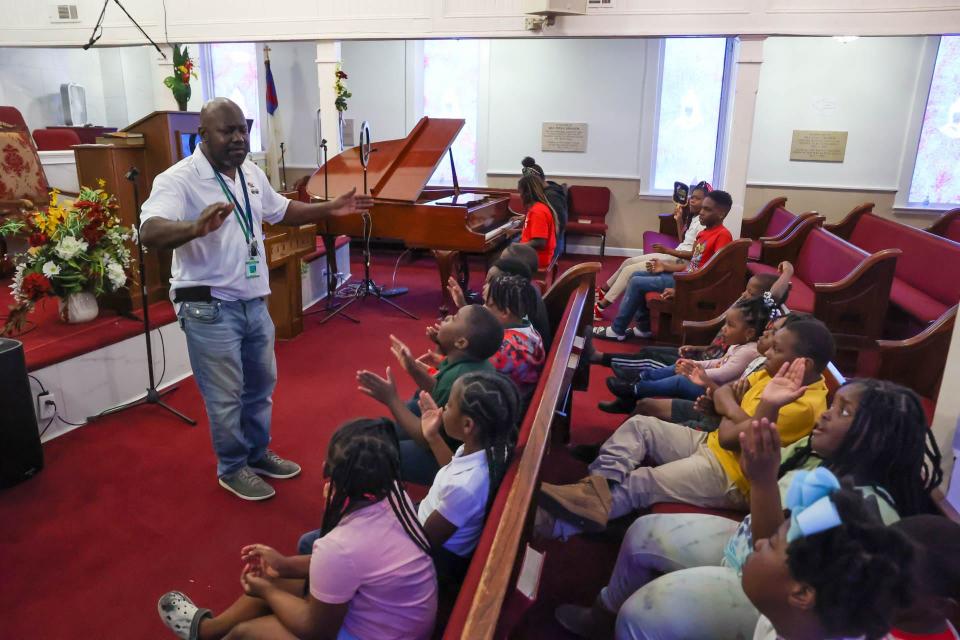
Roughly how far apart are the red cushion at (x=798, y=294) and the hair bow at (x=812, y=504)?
3.35 m

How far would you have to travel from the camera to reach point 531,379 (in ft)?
9.08

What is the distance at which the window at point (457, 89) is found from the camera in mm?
9078

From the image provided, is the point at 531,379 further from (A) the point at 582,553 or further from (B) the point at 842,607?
(B) the point at 842,607

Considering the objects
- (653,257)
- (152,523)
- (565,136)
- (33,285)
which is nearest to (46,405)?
(33,285)

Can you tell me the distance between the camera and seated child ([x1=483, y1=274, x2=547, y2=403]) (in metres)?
2.70

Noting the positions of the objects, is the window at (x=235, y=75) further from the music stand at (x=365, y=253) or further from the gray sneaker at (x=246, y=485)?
the gray sneaker at (x=246, y=485)

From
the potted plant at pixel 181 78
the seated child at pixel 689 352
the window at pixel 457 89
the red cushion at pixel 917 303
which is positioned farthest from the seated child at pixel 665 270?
the window at pixel 457 89

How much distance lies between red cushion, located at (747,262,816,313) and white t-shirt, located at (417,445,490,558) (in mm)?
3133

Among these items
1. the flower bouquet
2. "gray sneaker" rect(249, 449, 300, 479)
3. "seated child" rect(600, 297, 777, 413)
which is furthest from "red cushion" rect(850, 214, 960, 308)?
the flower bouquet

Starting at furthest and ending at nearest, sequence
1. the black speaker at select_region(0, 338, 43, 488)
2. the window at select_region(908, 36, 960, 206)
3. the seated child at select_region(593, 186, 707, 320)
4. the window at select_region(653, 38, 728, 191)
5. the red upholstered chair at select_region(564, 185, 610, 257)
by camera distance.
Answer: the red upholstered chair at select_region(564, 185, 610, 257) → the window at select_region(653, 38, 728, 191) → the window at select_region(908, 36, 960, 206) → the seated child at select_region(593, 186, 707, 320) → the black speaker at select_region(0, 338, 43, 488)

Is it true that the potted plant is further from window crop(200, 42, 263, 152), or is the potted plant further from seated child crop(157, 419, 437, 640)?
window crop(200, 42, 263, 152)

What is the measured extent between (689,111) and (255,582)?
8.35 meters

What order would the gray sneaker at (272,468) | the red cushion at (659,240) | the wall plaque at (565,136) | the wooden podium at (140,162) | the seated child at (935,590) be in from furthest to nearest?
1. the wall plaque at (565,136)
2. the red cushion at (659,240)
3. the wooden podium at (140,162)
4. the gray sneaker at (272,468)
5. the seated child at (935,590)

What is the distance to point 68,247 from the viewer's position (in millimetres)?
3592
